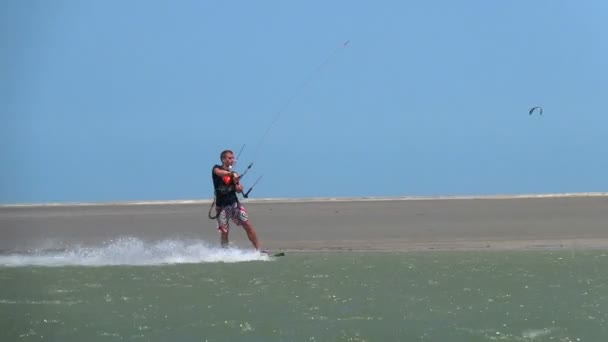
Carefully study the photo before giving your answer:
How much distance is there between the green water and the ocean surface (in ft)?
0.06

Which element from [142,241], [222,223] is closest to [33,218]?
[142,241]

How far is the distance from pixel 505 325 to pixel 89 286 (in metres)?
5.97

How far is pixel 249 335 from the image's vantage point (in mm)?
10469

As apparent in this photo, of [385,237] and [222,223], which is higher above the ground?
[385,237]

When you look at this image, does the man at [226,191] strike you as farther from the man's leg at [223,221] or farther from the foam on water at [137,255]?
the foam on water at [137,255]

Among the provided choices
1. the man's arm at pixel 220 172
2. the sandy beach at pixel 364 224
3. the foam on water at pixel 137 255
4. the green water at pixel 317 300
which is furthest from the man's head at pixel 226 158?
the sandy beach at pixel 364 224

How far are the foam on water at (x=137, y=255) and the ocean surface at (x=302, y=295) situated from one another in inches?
1.3

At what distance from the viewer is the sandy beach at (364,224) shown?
19188 millimetres

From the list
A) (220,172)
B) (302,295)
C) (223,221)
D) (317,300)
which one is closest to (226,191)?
(220,172)

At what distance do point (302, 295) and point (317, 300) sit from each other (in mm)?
385

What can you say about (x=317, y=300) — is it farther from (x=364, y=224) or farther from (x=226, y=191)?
(x=364, y=224)

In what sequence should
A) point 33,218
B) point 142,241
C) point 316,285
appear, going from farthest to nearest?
1. point 33,218
2. point 142,241
3. point 316,285

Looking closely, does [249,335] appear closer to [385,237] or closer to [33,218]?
[385,237]

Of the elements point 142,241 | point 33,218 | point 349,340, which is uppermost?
point 33,218
